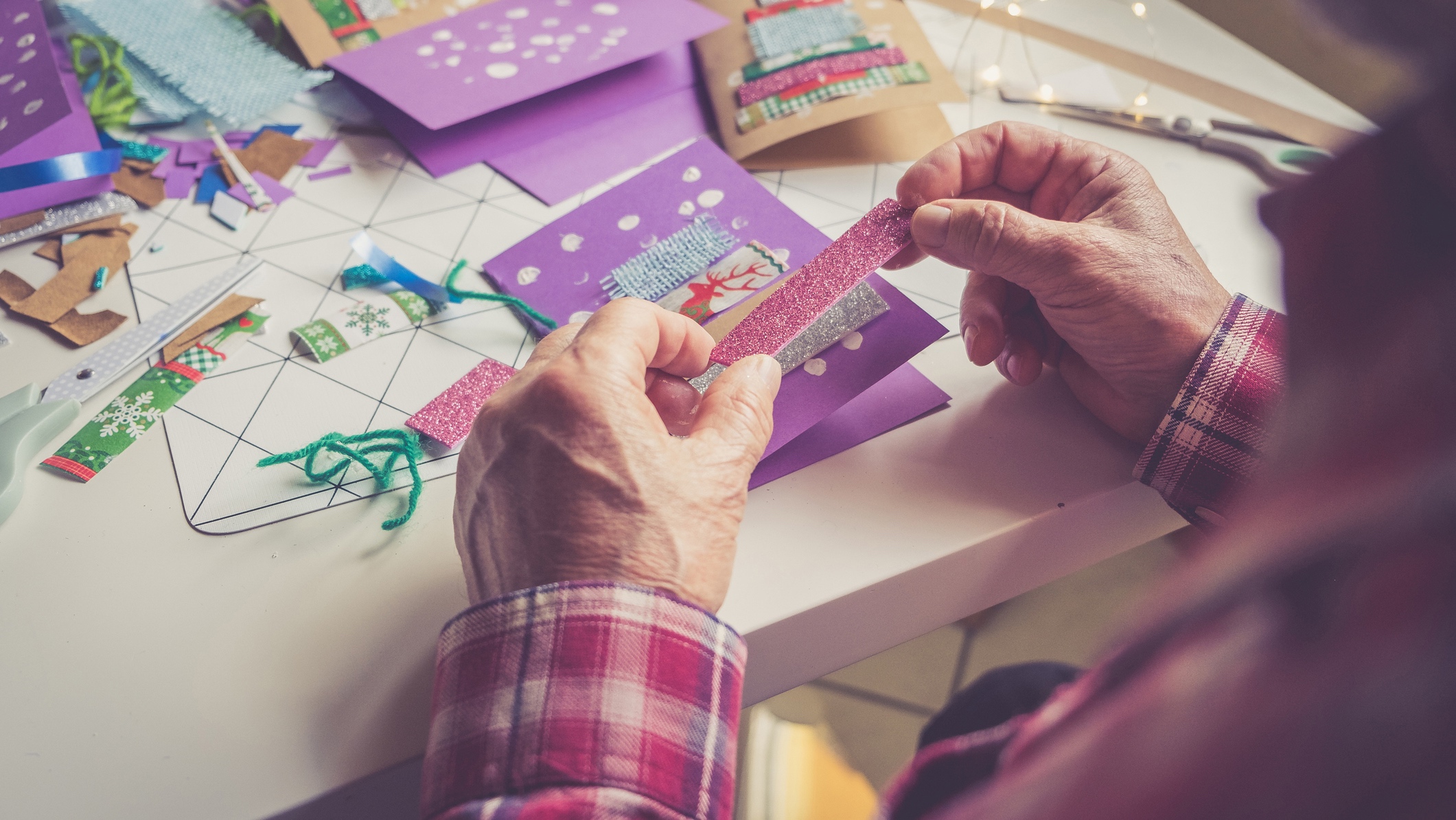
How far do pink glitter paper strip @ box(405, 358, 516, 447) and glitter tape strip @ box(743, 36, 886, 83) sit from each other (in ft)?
1.79

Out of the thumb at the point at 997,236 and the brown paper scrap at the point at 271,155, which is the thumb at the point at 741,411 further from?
the brown paper scrap at the point at 271,155

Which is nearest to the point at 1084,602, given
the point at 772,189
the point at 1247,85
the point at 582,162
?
the point at 1247,85

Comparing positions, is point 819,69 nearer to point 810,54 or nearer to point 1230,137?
point 810,54

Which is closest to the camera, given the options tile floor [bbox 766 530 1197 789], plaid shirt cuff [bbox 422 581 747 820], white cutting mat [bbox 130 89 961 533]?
plaid shirt cuff [bbox 422 581 747 820]

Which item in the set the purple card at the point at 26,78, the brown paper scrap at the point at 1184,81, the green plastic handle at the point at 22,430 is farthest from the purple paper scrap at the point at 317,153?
the brown paper scrap at the point at 1184,81

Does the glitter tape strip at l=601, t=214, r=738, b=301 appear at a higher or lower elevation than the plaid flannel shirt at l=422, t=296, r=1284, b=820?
higher

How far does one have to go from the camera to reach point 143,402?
78cm

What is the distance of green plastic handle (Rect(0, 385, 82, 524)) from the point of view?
697 millimetres

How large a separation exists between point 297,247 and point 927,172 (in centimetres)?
71

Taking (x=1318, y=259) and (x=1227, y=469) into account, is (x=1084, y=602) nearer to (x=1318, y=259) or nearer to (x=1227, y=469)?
(x=1227, y=469)

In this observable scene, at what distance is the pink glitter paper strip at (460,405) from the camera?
753 millimetres

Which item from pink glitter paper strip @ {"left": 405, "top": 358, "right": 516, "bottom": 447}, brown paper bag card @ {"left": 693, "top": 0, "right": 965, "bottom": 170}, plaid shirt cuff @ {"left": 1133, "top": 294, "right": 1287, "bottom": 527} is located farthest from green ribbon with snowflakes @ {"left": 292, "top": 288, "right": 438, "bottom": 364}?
plaid shirt cuff @ {"left": 1133, "top": 294, "right": 1287, "bottom": 527}

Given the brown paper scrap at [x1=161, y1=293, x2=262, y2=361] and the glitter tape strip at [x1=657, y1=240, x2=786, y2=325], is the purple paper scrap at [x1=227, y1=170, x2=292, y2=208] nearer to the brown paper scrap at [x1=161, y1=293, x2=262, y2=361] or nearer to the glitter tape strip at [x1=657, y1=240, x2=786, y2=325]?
the brown paper scrap at [x1=161, y1=293, x2=262, y2=361]

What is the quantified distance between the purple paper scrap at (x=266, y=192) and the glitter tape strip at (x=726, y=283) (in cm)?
50
